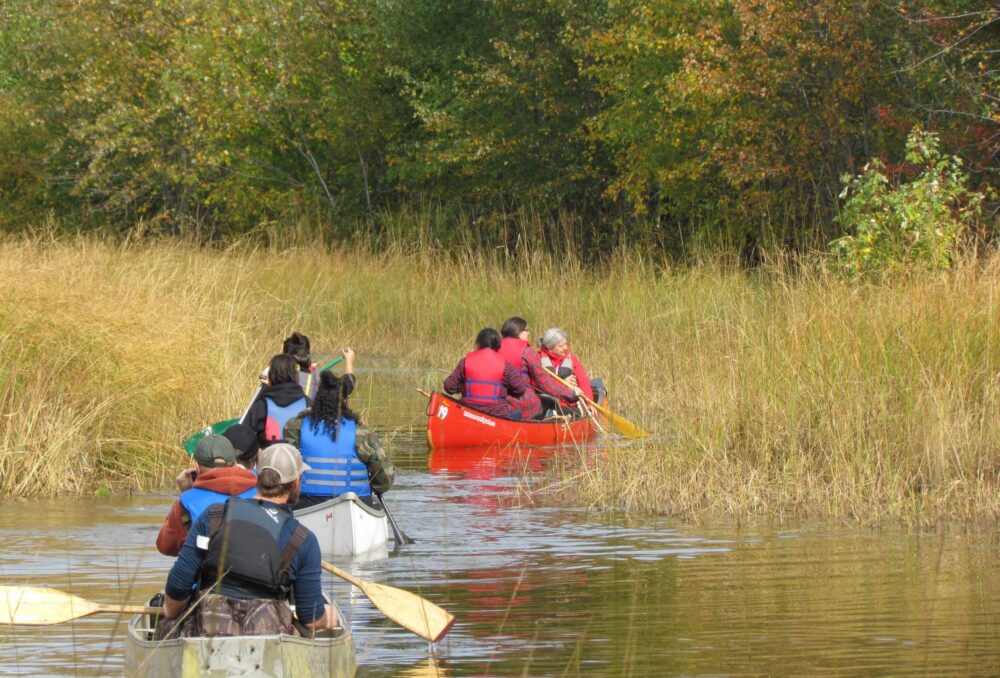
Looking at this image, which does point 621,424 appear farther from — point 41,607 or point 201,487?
point 41,607

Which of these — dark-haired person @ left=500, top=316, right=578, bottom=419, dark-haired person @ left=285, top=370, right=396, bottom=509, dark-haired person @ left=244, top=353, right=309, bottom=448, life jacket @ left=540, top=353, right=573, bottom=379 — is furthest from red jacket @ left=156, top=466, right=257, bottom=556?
life jacket @ left=540, top=353, right=573, bottom=379

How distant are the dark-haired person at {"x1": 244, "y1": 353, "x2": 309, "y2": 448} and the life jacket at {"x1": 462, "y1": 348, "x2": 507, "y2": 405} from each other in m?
5.60

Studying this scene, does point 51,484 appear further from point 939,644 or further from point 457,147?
point 457,147

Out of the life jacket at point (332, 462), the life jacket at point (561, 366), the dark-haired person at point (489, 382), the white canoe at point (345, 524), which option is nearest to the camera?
the white canoe at point (345, 524)

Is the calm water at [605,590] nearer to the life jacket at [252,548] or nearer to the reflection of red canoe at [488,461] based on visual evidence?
the life jacket at [252,548]

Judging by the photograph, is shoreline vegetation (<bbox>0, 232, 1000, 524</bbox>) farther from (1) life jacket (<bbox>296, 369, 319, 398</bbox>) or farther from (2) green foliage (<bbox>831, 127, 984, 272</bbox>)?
(1) life jacket (<bbox>296, 369, 319, 398</bbox>)

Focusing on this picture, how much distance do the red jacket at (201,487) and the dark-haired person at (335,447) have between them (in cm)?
257

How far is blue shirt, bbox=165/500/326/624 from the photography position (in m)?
7.19

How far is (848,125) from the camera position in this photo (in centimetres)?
2620

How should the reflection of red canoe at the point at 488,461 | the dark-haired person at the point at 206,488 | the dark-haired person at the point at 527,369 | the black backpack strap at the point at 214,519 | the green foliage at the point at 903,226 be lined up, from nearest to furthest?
the black backpack strap at the point at 214,519
the dark-haired person at the point at 206,488
the reflection of red canoe at the point at 488,461
the green foliage at the point at 903,226
the dark-haired person at the point at 527,369

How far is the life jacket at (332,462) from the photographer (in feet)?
36.8

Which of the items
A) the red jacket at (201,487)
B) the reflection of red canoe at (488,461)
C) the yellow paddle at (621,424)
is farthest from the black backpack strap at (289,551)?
the yellow paddle at (621,424)

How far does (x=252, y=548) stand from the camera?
7.02 metres

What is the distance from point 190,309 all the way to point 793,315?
557 cm
